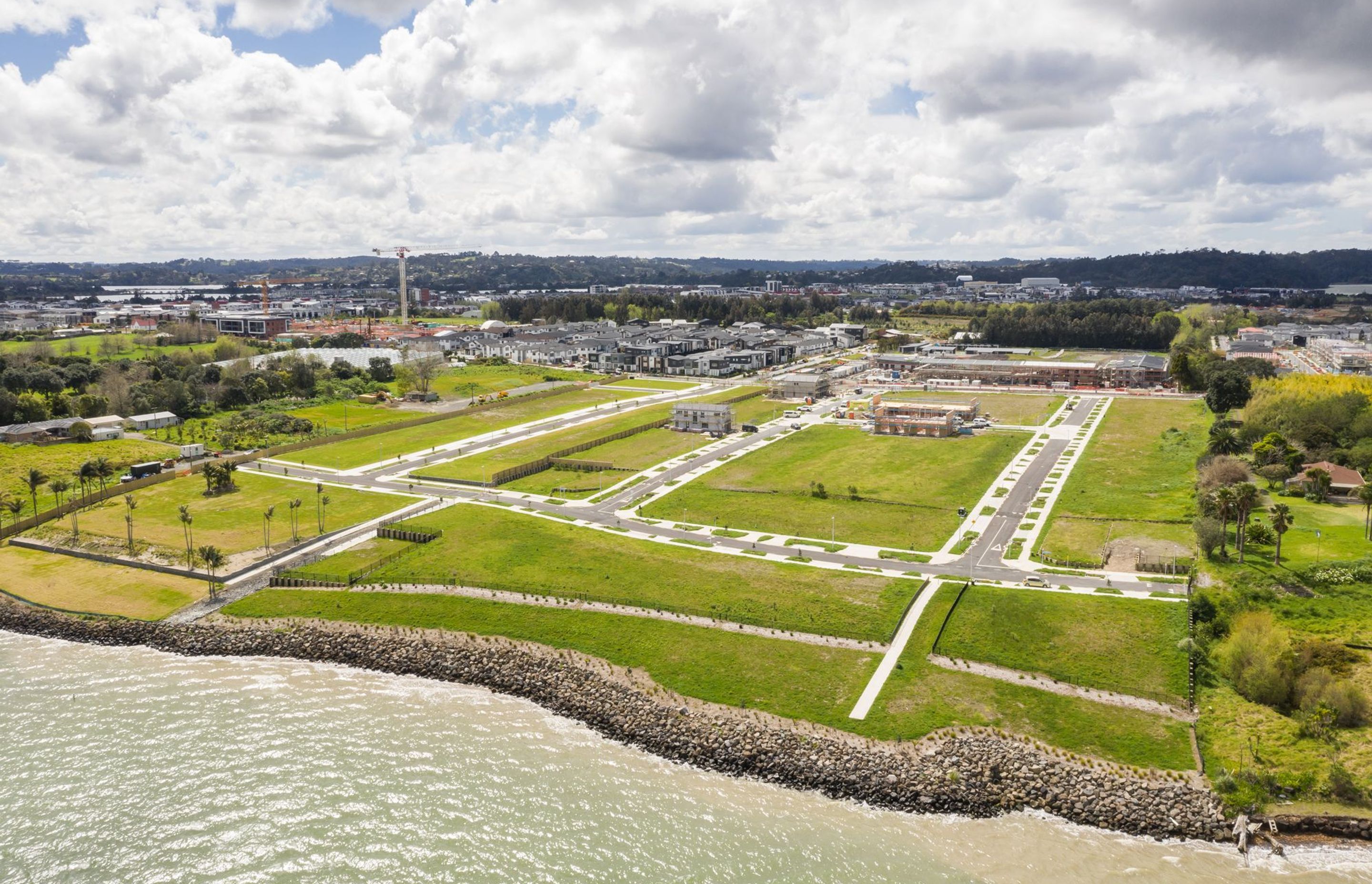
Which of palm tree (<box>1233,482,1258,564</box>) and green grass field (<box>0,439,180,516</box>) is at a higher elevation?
palm tree (<box>1233,482,1258,564</box>)

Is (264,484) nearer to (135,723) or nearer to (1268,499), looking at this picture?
(135,723)

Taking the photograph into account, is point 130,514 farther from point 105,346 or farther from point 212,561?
point 105,346

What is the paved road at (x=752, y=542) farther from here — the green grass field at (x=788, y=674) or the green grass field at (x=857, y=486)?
the green grass field at (x=788, y=674)

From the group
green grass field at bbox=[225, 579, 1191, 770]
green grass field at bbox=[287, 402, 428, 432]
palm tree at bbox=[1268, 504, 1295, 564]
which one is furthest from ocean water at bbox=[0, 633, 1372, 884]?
green grass field at bbox=[287, 402, 428, 432]

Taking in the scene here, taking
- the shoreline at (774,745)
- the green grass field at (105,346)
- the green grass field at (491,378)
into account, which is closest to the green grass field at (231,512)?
the shoreline at (774,745)

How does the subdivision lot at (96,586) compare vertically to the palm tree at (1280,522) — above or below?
below

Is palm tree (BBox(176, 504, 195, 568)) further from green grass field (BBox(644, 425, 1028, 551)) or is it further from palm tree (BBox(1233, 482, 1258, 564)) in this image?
palm tree (BBox(1233, 482, 1258, 564))
